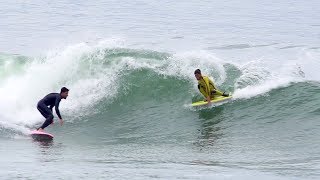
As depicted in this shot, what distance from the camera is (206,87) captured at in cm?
1855

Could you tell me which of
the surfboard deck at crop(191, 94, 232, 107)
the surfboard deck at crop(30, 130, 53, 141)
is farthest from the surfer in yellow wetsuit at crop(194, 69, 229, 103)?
the surfboard deck at crop(30, 130, 53, 141)

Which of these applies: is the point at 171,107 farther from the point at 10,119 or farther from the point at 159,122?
the point at 10,119

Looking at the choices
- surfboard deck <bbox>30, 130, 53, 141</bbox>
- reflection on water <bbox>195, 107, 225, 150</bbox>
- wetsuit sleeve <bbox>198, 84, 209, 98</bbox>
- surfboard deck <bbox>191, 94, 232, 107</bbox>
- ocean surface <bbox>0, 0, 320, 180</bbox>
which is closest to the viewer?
ocean surface <bbox>0, 0, 320, 180</bbox>

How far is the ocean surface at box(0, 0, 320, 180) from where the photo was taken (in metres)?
12.0

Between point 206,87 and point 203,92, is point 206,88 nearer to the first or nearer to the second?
point 206,87

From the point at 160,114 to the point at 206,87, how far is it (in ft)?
5.68

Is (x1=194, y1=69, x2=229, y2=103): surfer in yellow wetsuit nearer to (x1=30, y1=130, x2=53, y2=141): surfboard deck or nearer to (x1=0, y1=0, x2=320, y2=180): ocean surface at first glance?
(x1=0, y1=0, x2=320, y2=180): ocean surface

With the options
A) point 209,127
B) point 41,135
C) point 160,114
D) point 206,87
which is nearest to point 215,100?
point 206,87

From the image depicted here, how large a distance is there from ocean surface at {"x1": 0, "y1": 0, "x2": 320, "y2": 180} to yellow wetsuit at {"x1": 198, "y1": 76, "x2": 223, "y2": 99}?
18.5 inches

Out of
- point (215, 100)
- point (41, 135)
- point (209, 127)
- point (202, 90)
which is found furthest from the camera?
point (215, 100)

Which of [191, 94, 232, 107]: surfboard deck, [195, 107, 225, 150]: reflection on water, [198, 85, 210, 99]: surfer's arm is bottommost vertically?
[195, 107, 225, 150]: reflection on water

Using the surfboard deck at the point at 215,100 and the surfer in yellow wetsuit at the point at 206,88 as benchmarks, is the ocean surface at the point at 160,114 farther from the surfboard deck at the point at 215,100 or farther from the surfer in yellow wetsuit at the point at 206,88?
the surfer in yellow wetsuit at the point at 206,88

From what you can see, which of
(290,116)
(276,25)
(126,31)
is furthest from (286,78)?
(276,25)

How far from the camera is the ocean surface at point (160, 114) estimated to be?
39.2 ft
